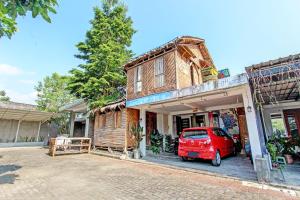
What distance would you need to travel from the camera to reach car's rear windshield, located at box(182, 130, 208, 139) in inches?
Answer: 268

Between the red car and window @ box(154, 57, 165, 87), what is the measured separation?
319cm

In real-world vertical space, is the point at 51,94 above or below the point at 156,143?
above

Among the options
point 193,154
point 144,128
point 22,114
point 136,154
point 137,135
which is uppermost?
point 22,114

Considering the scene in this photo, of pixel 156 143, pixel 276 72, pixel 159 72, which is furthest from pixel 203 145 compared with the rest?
pixel 159 72

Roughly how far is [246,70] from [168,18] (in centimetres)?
647

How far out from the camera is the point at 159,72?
9.18 metres

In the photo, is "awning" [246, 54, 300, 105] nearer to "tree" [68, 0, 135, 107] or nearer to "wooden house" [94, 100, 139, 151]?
"wooden house" [94, 100, 139, 151]

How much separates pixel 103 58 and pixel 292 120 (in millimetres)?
13705

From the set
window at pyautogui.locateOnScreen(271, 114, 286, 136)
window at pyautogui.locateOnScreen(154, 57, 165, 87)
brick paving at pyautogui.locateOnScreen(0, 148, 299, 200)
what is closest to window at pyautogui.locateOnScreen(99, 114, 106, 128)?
window at pyautogui.locateOnScreen(154, 57, 165, 87)

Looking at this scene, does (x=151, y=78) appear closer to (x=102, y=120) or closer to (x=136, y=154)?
(x=136, y=154)

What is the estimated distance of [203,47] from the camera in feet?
39.5

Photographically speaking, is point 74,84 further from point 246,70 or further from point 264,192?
point 264,192

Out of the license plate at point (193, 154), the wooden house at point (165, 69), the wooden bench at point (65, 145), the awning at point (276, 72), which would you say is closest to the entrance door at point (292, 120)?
the awning at point (276, 72)

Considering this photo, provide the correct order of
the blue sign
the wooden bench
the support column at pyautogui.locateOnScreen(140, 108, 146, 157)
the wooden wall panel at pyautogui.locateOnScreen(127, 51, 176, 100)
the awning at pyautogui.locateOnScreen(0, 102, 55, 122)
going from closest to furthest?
the blue sign
the wooden wall panel at pyautogui.locateOnScreen(127, 51, 176, 100)
the support column at pyautogui.locateOnScreen(140, 108, 146, 157)
the wooden bench
the awning at pyautogui.locateOnScreen(0, 102, 55, 122)
